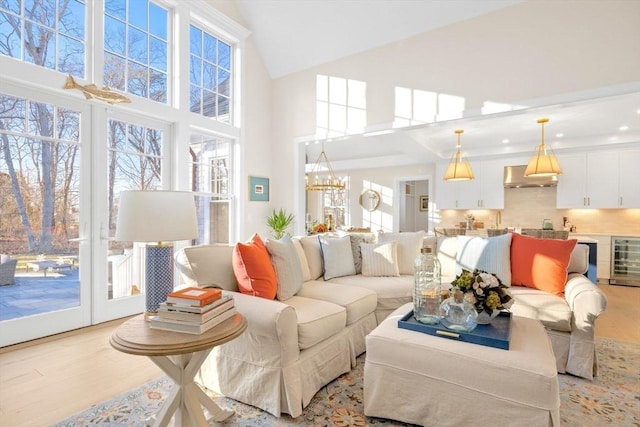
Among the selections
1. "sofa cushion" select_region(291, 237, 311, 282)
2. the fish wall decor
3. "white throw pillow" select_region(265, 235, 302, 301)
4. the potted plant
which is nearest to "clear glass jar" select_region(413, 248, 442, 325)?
"white throw pillow" select_region(265, 235, 302, 301)

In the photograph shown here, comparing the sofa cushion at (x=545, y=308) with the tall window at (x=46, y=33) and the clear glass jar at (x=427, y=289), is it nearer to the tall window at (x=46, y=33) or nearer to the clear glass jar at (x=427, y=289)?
the clear glass jar at (x=427, y=289)

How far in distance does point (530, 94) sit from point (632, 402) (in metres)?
2.88

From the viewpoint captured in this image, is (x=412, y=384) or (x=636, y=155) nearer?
(x=412, y=384)

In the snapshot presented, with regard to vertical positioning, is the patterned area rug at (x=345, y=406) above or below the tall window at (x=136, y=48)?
below

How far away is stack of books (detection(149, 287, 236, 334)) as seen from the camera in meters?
1.56

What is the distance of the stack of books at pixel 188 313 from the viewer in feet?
5.10

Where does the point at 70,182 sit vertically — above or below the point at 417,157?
below

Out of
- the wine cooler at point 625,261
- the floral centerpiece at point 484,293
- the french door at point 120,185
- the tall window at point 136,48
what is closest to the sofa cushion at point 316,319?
the floral centerpiece at point 484,293

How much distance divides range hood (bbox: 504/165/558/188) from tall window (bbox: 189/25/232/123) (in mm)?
5521

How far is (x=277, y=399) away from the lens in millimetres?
1903

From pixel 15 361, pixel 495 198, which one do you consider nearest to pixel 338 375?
pixel 15 361

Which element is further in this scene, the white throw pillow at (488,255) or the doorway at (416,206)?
the doorway at (416,206)

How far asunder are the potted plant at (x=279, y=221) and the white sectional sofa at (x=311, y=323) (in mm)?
1909

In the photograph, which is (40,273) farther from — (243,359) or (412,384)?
(412,384)
